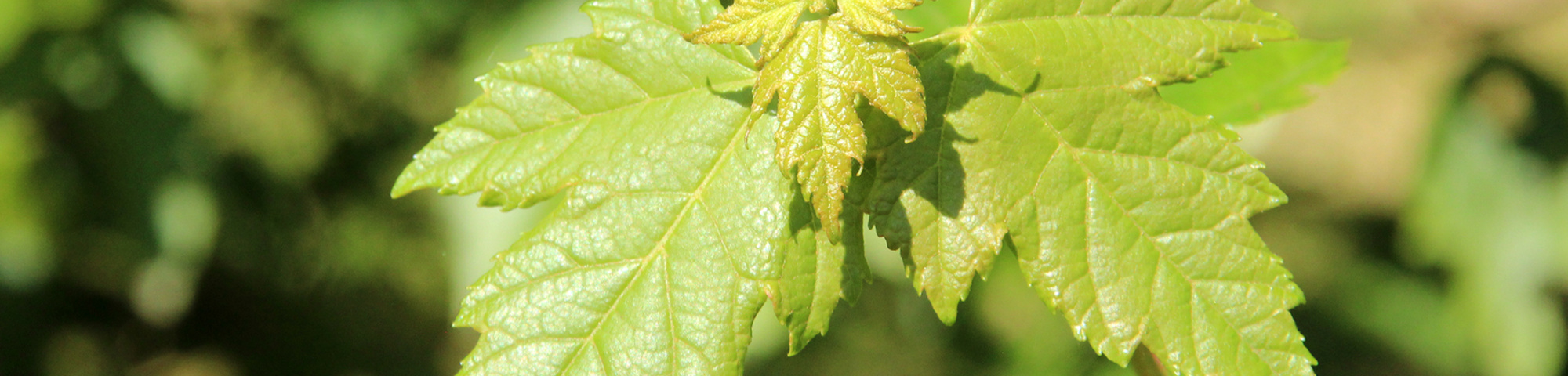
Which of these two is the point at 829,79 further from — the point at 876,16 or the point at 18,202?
the point at 18,202

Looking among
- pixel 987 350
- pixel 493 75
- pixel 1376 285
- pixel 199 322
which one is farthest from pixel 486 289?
pixel 1376 285

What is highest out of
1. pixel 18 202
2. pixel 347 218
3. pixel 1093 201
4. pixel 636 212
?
pixel 18 202

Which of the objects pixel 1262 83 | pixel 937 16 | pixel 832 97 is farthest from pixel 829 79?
pixel 1262 83

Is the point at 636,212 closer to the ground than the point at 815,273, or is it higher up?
higher up

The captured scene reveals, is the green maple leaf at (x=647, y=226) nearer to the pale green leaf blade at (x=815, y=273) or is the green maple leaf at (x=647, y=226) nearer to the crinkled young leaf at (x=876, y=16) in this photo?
the pale green leaf blade at (x=815, y=273)

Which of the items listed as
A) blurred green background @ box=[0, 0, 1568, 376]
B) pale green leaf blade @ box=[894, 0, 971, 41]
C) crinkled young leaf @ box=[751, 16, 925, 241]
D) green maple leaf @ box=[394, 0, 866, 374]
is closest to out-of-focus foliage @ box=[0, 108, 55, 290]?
blurred green background @ box=[0, 0, 1568, 376]

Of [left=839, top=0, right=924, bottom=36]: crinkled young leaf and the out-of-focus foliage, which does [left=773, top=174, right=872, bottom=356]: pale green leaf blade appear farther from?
the out-of-focus foliage

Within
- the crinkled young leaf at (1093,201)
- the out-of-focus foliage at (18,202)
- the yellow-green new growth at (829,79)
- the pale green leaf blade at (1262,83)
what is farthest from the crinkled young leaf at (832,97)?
the out-of-focus foliage at (18,202)
